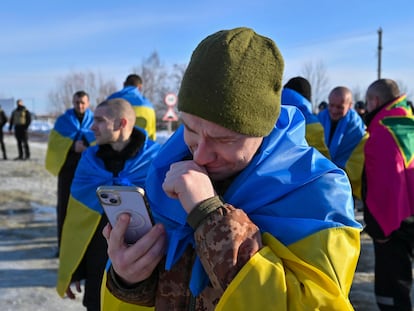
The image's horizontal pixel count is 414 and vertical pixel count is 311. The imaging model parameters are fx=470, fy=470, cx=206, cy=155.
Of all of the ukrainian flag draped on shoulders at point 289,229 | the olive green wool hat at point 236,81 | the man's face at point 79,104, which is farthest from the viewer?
the man's face at point 79,104

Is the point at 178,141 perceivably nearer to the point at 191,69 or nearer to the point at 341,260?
the point at 191,69

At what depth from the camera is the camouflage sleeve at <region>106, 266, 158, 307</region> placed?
58.1 inches

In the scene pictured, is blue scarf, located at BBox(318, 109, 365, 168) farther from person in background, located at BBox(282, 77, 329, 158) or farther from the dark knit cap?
the dark knit cap

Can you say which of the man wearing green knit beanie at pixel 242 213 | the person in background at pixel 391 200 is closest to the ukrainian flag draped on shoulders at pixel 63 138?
the person in background at pixel 391 200

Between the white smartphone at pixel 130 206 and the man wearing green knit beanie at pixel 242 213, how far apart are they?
0.12ft

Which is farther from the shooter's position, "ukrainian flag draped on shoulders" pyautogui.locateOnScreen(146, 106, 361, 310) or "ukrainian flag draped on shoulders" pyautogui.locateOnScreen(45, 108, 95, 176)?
"ukrainian flag draped on shoulders" pyautogui.locateOnScreen(45, 108, 95, 176)

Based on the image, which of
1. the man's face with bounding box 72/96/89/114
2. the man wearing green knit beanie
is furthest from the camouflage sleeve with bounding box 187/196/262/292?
the man's face with bounding box 72/96/89/114

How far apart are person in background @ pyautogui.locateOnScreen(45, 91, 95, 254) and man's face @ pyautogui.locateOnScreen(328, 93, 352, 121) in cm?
318

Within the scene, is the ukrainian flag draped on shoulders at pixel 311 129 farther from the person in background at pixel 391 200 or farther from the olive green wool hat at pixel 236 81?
the olive green wool hat at pixel 236 81

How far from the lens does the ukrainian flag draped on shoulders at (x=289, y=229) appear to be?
1.18 m

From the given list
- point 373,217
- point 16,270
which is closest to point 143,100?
point 16,270

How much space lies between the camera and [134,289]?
4.84ft

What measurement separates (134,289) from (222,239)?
17.6 inches

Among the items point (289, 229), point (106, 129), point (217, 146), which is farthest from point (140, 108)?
point (289, 229)
